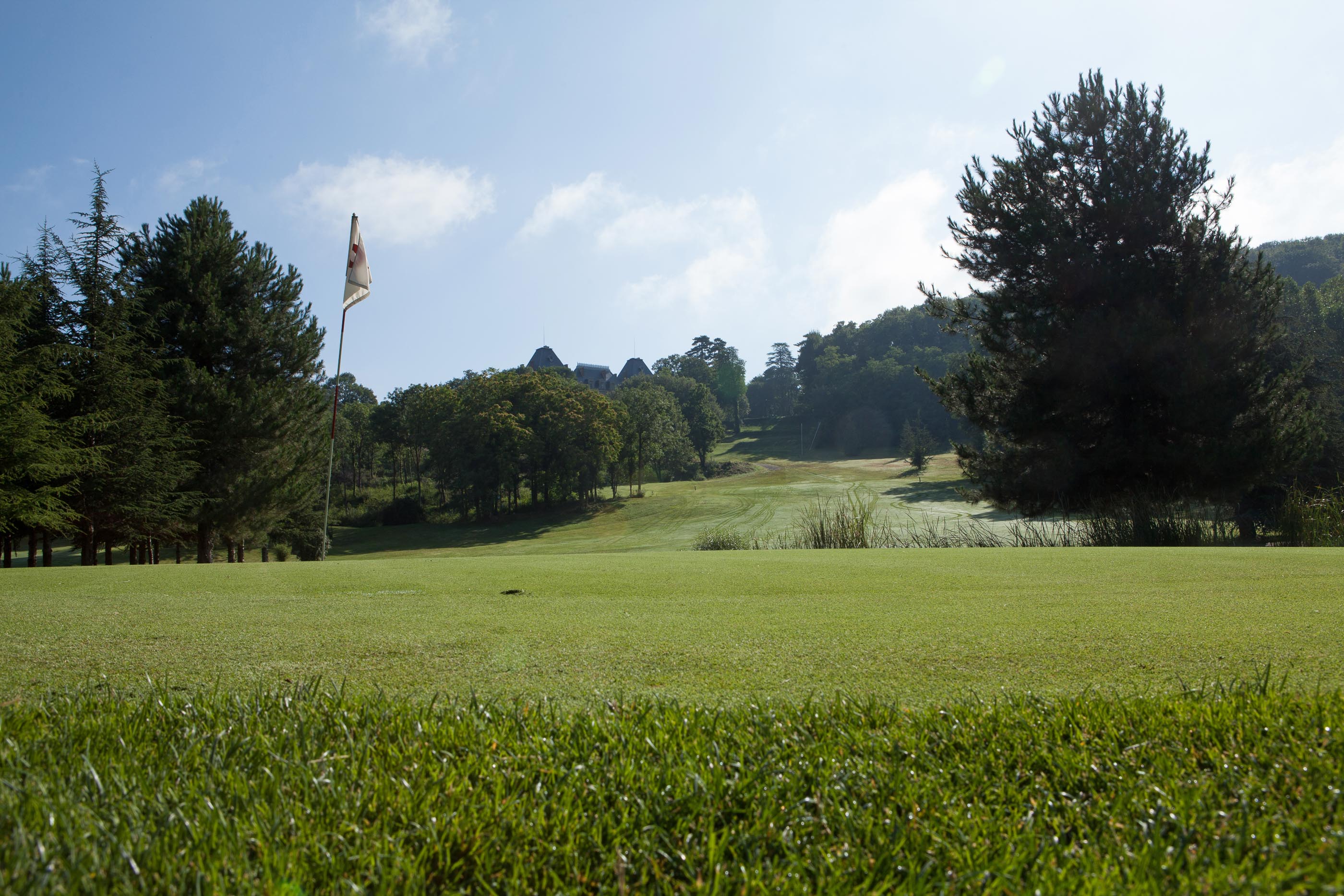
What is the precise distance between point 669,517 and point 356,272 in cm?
2477

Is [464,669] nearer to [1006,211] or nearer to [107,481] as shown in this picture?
[107,481]

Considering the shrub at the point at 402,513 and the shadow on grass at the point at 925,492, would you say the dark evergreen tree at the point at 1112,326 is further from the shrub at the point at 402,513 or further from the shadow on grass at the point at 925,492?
the shrub at the point at 402,513

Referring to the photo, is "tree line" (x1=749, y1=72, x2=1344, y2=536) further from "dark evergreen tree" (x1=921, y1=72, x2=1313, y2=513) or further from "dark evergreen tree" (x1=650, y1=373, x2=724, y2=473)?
"dark evergreen tree" (x1=650, y1=373, x2=724, y2=473)

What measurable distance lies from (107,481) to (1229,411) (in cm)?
2331

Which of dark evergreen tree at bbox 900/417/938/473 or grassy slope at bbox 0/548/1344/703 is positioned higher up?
dark evergreen tree at bbox 900/417/938/473

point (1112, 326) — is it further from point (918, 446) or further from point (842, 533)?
point (918, 446)

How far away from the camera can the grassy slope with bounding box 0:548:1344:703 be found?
1933 mm

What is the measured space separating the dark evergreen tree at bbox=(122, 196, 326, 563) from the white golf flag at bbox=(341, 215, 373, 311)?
6675 mm

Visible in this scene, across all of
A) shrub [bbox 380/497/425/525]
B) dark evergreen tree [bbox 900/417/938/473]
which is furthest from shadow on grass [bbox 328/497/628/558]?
dark evergreen tree [bbox 900/417/938/473]

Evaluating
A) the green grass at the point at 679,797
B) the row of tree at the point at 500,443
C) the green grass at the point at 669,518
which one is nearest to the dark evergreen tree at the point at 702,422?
the row of tree at the point at 500,443

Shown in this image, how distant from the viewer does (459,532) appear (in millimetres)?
37188

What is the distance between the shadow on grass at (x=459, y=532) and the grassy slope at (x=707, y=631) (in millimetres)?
29444

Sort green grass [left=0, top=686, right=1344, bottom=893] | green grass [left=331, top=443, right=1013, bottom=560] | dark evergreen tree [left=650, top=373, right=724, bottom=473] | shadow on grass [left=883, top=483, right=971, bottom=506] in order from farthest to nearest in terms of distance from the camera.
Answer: dark evergreen tree [left=650, top=373, right=724, bottom=473]
shadow on grass [left=883, top=483, right=971, bottom=506]
green grass [left=331, top=443, right=1013, bottom=560]
green grass [left=0, top=686, right=1344, bottom=893]

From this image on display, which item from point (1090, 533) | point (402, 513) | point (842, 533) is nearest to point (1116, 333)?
point (1090, 533)
